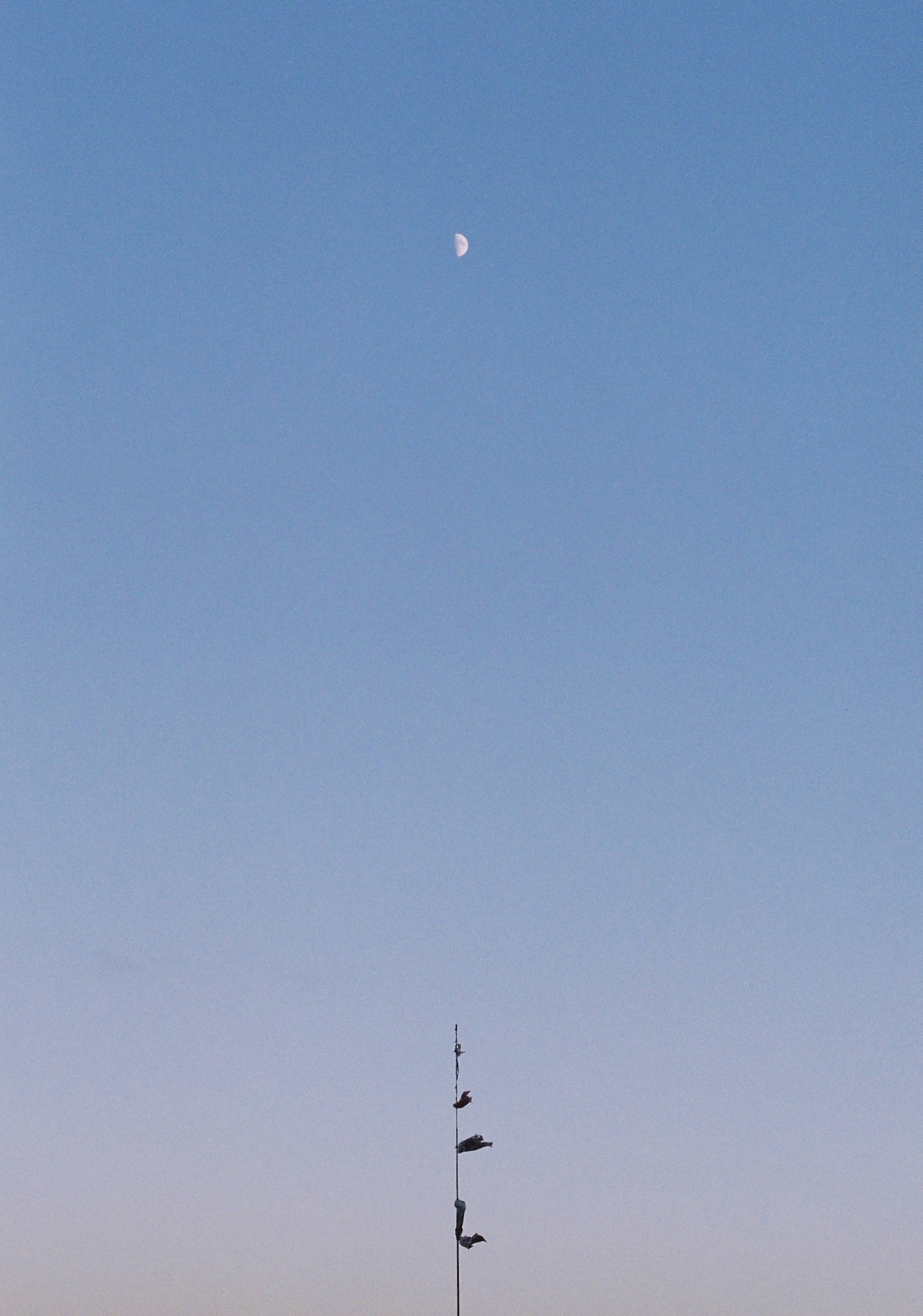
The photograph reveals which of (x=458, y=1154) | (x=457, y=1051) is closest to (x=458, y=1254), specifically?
(x=458, y=1154)

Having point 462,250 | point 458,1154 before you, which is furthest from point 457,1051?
point 462,250

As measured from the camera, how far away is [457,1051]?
58.6 meters

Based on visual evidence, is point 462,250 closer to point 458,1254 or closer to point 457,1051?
point 457,1051

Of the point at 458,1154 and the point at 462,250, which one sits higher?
the point at 462,250

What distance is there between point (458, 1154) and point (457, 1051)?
16.0ft

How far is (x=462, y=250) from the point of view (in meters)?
99.1

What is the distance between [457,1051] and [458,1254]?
903 centimetres

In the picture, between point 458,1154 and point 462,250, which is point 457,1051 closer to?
point 458,1154

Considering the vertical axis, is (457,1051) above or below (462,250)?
below

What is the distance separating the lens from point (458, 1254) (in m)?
55.4

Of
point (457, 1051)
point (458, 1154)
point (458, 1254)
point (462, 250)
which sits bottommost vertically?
point (458, 1254)

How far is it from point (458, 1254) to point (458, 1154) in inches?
180

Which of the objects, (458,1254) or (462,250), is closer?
(458,1254)

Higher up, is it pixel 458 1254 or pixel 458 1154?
pixel 458 1154
